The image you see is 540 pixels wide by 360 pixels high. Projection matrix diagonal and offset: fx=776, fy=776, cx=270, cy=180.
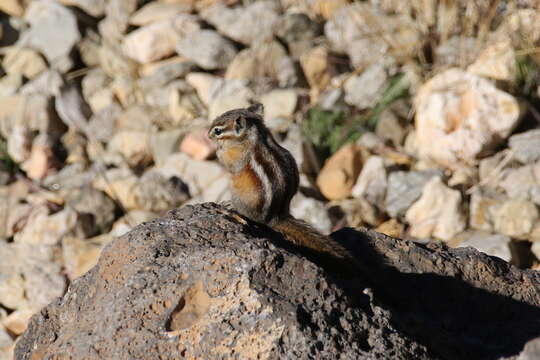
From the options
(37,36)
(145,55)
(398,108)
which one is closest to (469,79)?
(398,108)

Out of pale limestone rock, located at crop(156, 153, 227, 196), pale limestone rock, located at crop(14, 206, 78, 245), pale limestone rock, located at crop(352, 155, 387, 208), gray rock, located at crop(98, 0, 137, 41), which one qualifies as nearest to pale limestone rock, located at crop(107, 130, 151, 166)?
pale limestone rock, located at crop(156, 153, 227, 196)

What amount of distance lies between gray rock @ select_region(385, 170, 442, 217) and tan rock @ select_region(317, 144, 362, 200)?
434 mm

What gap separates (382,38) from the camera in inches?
342

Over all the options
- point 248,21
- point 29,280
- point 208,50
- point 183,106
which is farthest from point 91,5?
point 29,280

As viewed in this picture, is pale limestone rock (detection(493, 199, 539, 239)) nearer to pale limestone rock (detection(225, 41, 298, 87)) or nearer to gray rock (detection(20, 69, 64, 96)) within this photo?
pale limestone rock (detection(225, 41, 298, 87))

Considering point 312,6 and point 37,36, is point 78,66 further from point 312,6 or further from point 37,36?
point 312,6

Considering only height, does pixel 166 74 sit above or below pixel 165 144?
above

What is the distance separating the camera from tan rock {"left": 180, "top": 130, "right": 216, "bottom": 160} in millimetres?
8484

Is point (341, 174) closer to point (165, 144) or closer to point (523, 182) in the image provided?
point (523, 182)

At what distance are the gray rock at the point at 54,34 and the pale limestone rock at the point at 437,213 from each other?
589 cm

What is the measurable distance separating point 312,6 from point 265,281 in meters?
7.76

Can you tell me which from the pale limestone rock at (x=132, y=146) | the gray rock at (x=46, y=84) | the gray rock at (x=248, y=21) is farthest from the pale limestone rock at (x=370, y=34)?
the gray rock at (x=46, y=84)

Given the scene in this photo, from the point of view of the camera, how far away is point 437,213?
6746 millimetres

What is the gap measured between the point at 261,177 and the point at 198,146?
13.9ft
